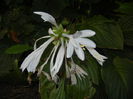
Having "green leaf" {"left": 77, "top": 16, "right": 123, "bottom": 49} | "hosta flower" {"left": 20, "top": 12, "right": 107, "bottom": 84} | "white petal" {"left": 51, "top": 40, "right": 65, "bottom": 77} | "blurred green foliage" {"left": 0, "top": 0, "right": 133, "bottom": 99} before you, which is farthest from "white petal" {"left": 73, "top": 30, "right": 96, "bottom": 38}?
"green leaf" {"left": 77, "top": 16, "right": 123, "bottom": 49}

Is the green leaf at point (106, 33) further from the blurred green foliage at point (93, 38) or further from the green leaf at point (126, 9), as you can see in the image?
the green leaf at point (126, 9)

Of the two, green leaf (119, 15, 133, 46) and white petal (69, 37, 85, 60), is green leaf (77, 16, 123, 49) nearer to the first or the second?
green leaf (119, 15, 133, 46)

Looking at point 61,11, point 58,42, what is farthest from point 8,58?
point 58,42

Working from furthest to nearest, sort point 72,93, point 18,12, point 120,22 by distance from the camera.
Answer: point 18,12, point 120,22, point 72,93

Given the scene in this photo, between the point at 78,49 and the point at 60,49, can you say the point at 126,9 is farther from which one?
the point at 78,49

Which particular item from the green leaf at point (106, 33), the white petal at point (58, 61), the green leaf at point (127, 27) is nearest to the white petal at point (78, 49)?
the white petal at point (58, 61)

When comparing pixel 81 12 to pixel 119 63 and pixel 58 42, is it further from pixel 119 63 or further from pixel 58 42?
pixel 58 42

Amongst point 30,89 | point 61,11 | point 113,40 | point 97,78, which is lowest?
point 30,89
